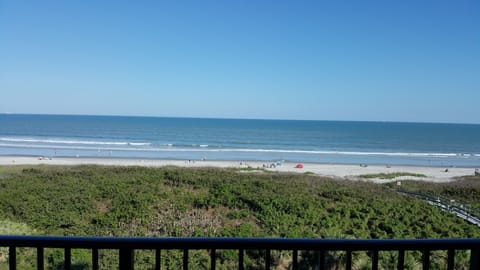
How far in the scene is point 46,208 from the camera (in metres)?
11.5

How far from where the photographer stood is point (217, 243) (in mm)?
1661

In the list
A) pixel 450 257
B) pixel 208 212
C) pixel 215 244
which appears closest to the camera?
pixel 215 244

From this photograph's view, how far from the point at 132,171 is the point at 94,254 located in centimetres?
1891

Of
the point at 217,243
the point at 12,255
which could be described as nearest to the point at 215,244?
the point at 217,243

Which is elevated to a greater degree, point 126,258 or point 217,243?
point 217,243

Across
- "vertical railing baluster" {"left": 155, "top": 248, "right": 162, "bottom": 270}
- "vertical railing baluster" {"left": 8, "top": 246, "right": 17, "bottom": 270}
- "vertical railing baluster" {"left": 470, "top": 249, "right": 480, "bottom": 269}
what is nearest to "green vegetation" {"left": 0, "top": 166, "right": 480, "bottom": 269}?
"vertical railing baluster" {"left": 470, "top": 249, "right": 480, "bottom": 269}

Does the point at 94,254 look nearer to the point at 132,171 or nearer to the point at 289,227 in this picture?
the point at 289,227

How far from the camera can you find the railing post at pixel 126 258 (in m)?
1.73

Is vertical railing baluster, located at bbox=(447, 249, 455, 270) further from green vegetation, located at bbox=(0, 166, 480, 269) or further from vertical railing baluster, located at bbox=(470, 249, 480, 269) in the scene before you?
green vegetation, located at bbox=(0, 166, 480, 269)

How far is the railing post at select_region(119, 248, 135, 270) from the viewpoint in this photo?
5.66 ft

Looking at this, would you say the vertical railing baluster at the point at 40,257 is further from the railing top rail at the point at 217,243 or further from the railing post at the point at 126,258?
the railing post at the point at 126,258

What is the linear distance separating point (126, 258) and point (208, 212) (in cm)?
1040

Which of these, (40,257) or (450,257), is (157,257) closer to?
(40,257)

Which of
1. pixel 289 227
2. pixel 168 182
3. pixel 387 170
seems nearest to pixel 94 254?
pixel 289 227
